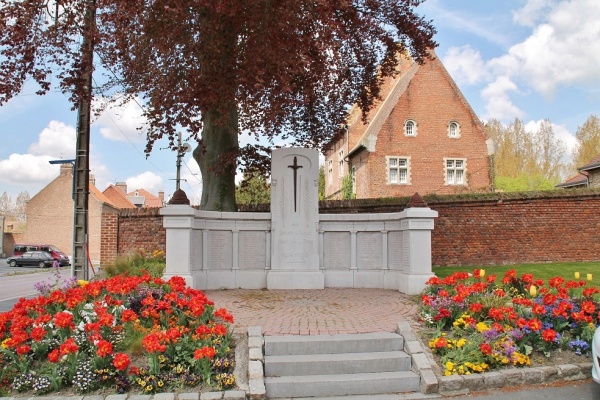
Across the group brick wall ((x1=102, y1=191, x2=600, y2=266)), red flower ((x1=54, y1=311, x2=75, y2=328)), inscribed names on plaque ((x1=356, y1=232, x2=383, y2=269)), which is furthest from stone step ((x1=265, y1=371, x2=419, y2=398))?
brick wall ((x1=102, y1=191, x2=600, y2=266))

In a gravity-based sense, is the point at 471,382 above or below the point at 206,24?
below

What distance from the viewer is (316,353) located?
639 cm

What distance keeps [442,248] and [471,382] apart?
1171 cm

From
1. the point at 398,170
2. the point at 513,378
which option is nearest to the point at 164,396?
the point at 513,378

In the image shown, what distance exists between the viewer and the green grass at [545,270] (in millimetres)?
13792

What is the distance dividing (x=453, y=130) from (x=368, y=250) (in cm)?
2385

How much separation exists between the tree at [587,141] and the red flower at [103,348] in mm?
45746

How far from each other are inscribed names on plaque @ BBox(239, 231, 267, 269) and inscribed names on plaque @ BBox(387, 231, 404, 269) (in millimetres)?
2809

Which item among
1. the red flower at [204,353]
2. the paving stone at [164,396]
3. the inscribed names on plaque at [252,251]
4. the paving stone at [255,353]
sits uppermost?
the inscribed names on plaque at [252,251]

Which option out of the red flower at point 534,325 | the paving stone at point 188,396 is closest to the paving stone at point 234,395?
the paving stone at point 188,396

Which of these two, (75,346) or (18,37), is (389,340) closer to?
(75,346)

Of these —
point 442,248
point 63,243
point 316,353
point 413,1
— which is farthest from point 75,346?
point 63,243

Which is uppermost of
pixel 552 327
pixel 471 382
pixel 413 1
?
pixel 413 1

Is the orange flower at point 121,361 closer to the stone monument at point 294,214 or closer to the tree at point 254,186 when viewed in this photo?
the stone monument at point 294,214
